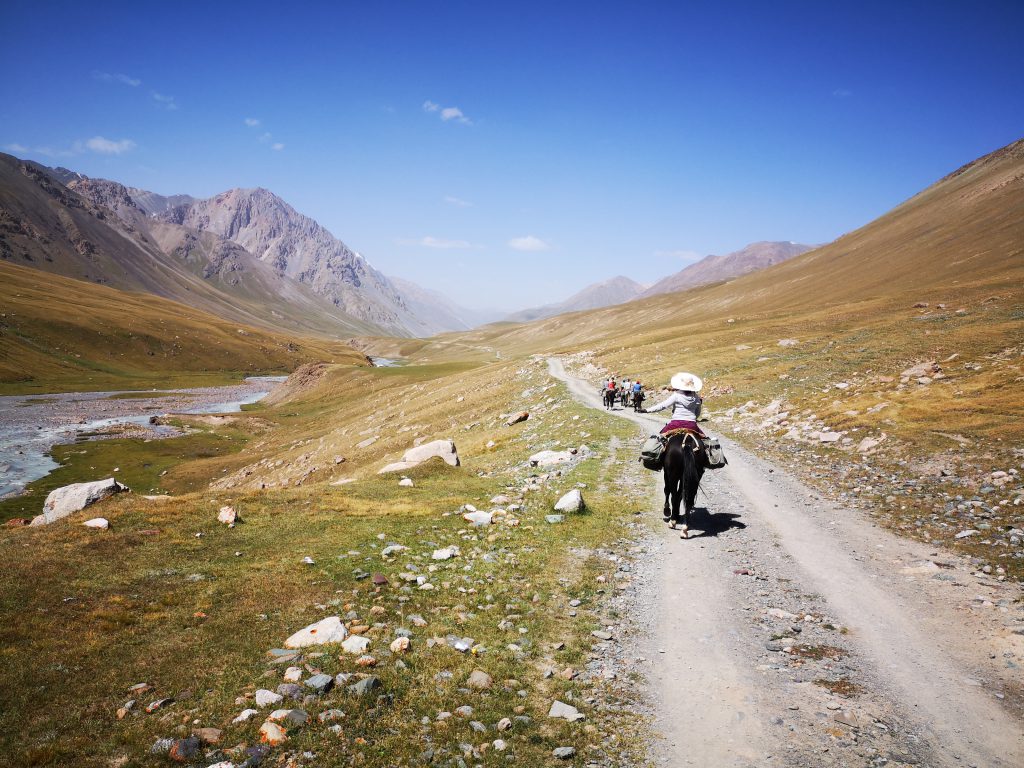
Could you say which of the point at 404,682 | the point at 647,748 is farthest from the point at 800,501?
the point at 404,682

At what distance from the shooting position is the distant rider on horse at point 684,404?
52.1ft

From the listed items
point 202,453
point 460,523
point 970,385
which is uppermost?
point 970,385

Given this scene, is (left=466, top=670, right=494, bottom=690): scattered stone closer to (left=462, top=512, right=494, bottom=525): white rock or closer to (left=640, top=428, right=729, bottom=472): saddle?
(left=462, top=512, right=494, bottom=525): white rock

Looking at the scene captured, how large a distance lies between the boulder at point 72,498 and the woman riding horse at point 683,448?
1793 cm

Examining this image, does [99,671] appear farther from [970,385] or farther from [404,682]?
[970,385]

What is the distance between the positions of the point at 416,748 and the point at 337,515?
11.8 metres

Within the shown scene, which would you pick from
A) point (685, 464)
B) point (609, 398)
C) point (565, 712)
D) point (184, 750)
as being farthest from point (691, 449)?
point (609, 398)

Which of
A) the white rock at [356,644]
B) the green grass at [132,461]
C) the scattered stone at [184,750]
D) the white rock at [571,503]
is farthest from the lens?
the green grass at [132,461]

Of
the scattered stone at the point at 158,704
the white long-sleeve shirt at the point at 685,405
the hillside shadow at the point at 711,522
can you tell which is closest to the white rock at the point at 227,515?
the scattered stone at the point at 158,704

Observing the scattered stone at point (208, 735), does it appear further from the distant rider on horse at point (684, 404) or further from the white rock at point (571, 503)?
the distant rider on horse at point (684, 404)

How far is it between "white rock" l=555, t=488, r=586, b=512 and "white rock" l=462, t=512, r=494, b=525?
250 centimetres

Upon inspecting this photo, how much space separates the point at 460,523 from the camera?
17.0 metres

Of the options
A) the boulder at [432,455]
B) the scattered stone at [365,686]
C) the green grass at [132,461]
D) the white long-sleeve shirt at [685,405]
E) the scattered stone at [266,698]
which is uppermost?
the white long-sleeve shirt at [685,405]

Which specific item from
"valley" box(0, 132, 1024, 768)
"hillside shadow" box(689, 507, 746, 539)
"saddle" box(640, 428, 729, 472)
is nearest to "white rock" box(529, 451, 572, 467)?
"valley" box(0, 132, 1024, 768)
